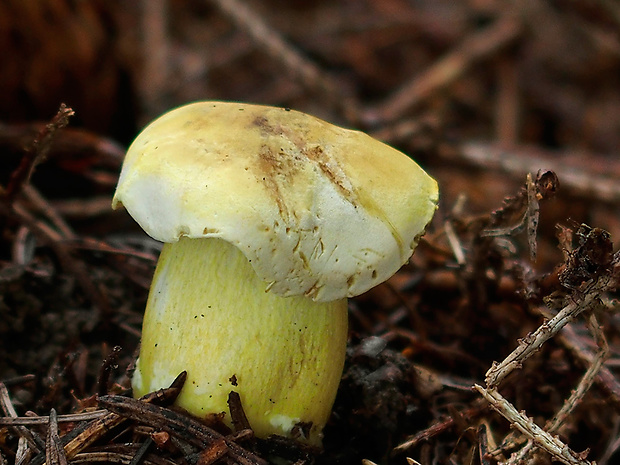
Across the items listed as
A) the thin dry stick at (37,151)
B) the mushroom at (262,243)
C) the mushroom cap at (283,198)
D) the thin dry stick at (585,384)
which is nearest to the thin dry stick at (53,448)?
the mushroom at (262,243)

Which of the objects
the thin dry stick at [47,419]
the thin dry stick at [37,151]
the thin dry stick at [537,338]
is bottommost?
Answer: the thin dry stick at [47,419]

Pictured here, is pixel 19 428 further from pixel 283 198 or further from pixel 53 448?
pixel 283 198

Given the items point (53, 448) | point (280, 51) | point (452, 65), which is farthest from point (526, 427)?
point (452, 65)

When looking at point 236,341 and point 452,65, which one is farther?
point 452,65

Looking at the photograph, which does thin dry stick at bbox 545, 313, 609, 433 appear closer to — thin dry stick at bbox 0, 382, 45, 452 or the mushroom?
the mushroom

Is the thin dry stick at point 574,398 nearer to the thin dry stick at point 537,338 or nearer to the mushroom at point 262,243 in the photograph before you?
the thin dry stick at point 537,338

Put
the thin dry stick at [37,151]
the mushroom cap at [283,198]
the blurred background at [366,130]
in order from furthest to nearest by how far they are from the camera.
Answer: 1. the blurred background at [366,130]
2. the thin dry stick at [37,151]
3. the mushroom cap at [283,198]
